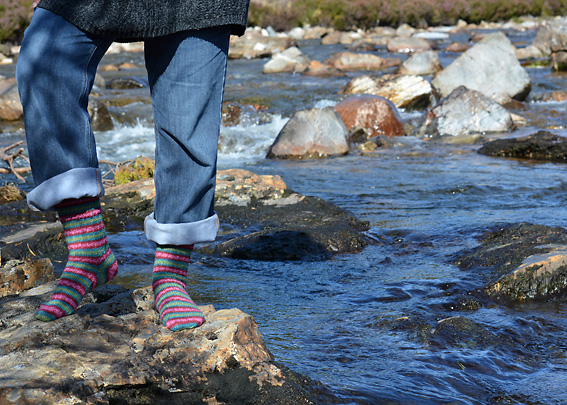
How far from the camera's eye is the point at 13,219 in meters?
4.80

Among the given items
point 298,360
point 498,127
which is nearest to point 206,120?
point 298,360

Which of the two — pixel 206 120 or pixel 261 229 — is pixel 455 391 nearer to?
pixel 206 120

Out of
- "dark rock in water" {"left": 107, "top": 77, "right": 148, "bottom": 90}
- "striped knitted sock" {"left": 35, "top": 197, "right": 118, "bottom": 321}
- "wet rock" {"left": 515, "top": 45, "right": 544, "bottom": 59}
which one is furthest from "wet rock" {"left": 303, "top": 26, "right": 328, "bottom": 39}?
"striped knitted sock" {"left": 35, "top": 197, "right": 118, "bottom": 321}

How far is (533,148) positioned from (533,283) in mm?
5284

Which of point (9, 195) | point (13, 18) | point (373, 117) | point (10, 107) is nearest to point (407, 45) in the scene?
point (373, 117)

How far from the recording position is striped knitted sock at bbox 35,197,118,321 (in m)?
1.98

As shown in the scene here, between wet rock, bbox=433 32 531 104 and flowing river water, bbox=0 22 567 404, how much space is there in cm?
512

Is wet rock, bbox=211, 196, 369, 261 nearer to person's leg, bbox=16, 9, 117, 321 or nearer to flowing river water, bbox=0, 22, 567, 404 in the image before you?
flowing river water, bbox=0, 22, 567, 404

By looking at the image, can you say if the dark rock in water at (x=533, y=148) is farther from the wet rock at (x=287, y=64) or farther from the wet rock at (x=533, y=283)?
the wet rock at (x=287, y=64)

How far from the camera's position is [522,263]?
3283mm

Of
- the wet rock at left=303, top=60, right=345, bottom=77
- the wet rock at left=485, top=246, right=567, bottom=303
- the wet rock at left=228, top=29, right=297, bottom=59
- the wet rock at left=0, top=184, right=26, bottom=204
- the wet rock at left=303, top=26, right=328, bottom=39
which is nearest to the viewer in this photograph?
the wet rock at left=485, top=246, right=567, bottom=303

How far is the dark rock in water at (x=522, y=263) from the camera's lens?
309 centimetres

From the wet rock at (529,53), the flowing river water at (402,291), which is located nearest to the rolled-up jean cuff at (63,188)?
the flowing river water at (402,291)

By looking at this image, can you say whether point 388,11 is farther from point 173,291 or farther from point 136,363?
point 136,363
